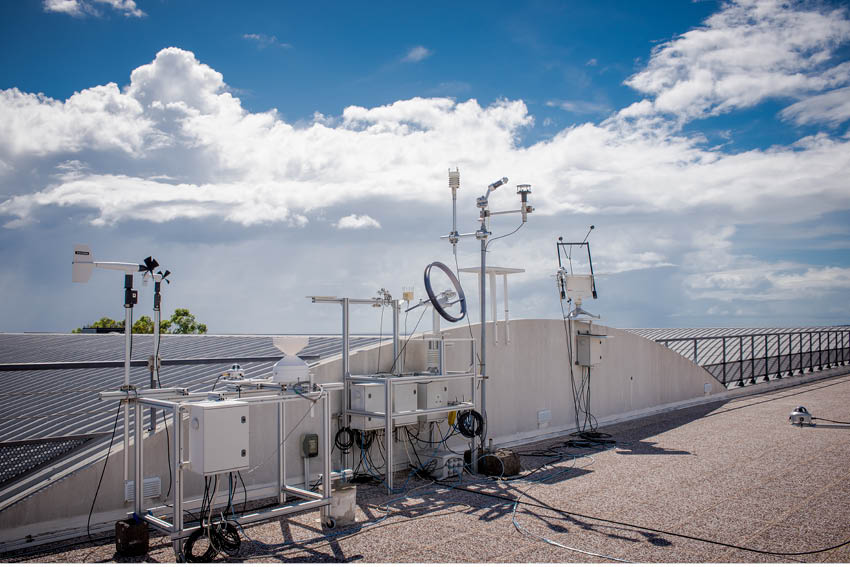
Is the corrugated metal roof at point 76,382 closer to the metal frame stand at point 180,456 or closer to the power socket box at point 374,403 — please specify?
the metal frame stand at point 180,456

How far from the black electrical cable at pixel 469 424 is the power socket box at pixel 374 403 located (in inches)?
27.6

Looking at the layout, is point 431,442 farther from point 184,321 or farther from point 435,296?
point 184,321

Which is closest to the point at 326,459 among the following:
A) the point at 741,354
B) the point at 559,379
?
the point at 559,379

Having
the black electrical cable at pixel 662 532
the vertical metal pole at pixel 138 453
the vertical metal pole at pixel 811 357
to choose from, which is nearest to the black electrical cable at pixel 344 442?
the black electrical cable at pixel 662 532

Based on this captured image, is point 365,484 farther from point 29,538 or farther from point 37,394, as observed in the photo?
point 37,394

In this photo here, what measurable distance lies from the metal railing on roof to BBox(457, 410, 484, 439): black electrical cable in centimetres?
771

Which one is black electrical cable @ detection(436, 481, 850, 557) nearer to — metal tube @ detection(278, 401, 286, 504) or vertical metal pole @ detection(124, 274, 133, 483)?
metal tube @ detection(278, 401, 286, 504)

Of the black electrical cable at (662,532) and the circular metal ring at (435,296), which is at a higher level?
the circular metal ring at (435,296)

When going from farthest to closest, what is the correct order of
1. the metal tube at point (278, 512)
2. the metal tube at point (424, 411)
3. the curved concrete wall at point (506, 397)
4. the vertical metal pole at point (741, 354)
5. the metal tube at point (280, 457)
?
the vertical metal pole at point (741, 354)
the metal tube at point (424, 411)
the metal tube at point (280, 457)
the curved concrete wall at point (506, 397)
the metal tube at point (278, 512)

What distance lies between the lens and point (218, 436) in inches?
187

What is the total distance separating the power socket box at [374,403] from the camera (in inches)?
272

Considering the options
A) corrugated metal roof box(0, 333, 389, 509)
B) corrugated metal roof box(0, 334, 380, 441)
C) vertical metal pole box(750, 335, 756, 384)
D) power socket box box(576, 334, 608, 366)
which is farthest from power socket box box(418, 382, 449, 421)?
vertical metal pole box(750, 335, 756, 384)

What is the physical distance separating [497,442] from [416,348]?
1944 mm

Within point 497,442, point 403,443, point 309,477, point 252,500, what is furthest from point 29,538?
point 497,442
